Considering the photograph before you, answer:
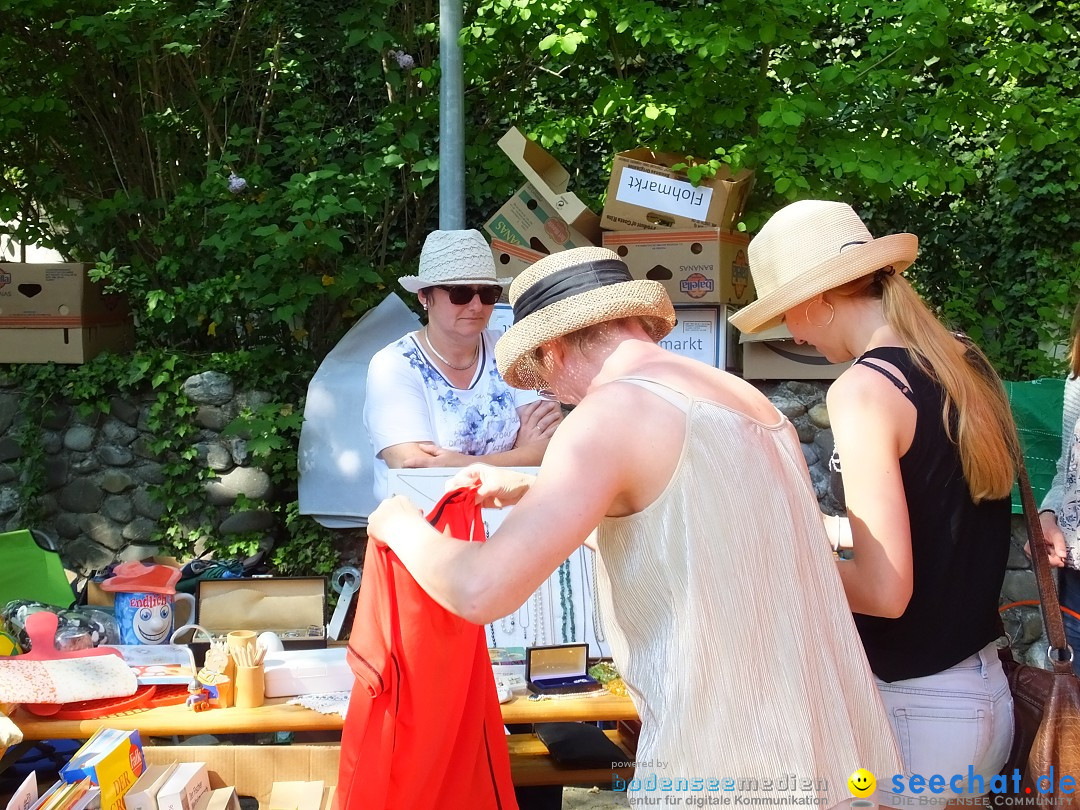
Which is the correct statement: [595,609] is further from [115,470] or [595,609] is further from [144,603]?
[115,470]

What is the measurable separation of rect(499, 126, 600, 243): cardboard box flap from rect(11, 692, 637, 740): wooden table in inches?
107

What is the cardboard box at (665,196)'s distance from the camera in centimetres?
454

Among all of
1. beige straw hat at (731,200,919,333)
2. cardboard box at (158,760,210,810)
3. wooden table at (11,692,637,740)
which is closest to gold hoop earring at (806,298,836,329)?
beige straw hat at (731,200,919,333)

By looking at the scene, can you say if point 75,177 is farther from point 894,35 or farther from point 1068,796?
point 1068,796

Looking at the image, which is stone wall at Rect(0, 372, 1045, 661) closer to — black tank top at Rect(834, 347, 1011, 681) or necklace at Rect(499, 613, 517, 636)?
necklace at Rect(499, 613, 517, 636)

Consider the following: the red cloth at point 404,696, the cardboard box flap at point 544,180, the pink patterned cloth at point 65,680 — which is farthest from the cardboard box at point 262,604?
the cardboard box flap at point 544,180

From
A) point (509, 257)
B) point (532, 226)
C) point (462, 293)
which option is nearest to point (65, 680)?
point (462, 293)

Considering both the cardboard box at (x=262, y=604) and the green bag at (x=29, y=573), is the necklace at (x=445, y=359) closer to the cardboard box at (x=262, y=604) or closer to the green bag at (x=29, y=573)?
the cardboard box at (x=262, y=604)

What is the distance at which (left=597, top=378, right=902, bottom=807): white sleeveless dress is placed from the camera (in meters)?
1.42

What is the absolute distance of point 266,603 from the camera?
9.89 ft

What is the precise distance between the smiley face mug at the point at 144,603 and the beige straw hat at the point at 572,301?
1513 millimetres

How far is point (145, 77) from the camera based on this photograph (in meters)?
5.91

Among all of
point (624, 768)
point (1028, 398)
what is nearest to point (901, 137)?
point (1028, 398)

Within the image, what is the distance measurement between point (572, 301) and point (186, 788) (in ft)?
4.57
